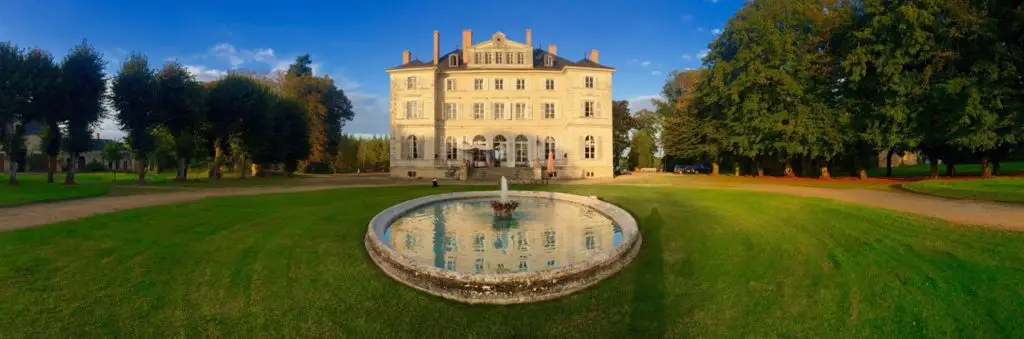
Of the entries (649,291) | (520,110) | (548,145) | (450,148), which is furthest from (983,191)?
(450,148)

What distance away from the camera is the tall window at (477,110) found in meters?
43.2

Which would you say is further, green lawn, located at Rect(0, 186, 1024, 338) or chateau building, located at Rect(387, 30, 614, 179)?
chateau building, located at Rect(387, 30, 614, 179)

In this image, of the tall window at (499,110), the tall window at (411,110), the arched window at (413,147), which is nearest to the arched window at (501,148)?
the tall window at (499,110)

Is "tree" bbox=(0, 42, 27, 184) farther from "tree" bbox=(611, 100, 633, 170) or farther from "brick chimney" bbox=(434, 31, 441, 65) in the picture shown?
"tree" bbox=(611, 100, 633, 170)

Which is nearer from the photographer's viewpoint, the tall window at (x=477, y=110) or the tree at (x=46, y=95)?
the tree at (x=46, y=95)

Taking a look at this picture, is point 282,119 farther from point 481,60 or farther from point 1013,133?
point 1013,133

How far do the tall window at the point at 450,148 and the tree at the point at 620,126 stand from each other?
29.2 m

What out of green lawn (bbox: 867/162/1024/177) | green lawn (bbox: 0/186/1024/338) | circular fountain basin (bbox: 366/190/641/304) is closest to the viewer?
green lawn (bbox: 0/186/1024/338)

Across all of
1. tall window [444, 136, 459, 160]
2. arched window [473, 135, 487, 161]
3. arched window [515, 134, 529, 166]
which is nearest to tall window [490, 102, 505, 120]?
arched window [473, 135, 487, 161]

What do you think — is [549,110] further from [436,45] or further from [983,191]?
[983,191]

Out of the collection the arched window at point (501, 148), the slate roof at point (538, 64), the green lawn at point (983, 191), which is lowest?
the green lawn at point (983, 191)

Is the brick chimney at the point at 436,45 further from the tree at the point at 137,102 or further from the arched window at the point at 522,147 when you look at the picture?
the tree at the point at 137,102

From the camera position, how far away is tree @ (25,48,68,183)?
2673 centimetres

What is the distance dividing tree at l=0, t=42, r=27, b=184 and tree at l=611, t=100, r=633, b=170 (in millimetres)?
56965
